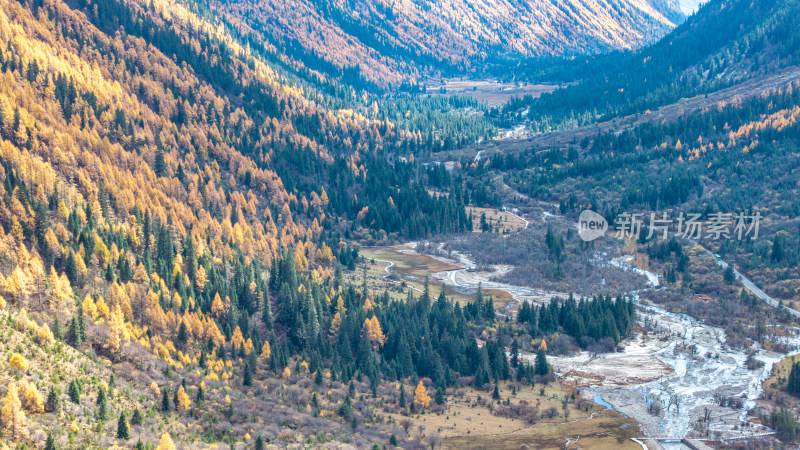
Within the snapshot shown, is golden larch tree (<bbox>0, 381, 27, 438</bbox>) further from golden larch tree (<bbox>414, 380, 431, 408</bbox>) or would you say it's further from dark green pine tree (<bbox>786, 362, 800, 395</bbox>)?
dark green pine tree (<bbox>786, 362, 800, 395</bbox>)

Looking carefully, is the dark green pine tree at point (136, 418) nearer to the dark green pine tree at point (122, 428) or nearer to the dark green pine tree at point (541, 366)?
the dark green pine tree at point (122, 428)

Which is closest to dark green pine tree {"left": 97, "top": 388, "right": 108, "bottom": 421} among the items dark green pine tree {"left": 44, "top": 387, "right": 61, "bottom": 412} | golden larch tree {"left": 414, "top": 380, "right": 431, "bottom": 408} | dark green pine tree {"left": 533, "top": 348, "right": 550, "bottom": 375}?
dark green pine tree {"left": 44, "top": 387, "right": 61, "bottom": 412}

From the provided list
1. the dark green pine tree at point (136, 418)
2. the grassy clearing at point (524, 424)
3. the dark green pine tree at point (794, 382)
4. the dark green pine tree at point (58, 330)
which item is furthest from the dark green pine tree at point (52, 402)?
the dark green pine tree at point (794, 382)

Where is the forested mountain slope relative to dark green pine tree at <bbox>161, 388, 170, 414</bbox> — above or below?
above

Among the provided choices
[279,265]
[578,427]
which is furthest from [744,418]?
[279,265]

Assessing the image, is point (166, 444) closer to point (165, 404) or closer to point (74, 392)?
point (74, 392)

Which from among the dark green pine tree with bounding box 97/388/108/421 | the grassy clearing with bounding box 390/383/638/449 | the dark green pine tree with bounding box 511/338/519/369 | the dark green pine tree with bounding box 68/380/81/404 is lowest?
the grassy clearing with bounding box 390/383/638/449

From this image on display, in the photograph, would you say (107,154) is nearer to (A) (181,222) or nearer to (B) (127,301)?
(A) (181,222)

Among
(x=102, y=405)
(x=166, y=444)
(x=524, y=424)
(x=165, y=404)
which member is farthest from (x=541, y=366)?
(x=102, y=405)
